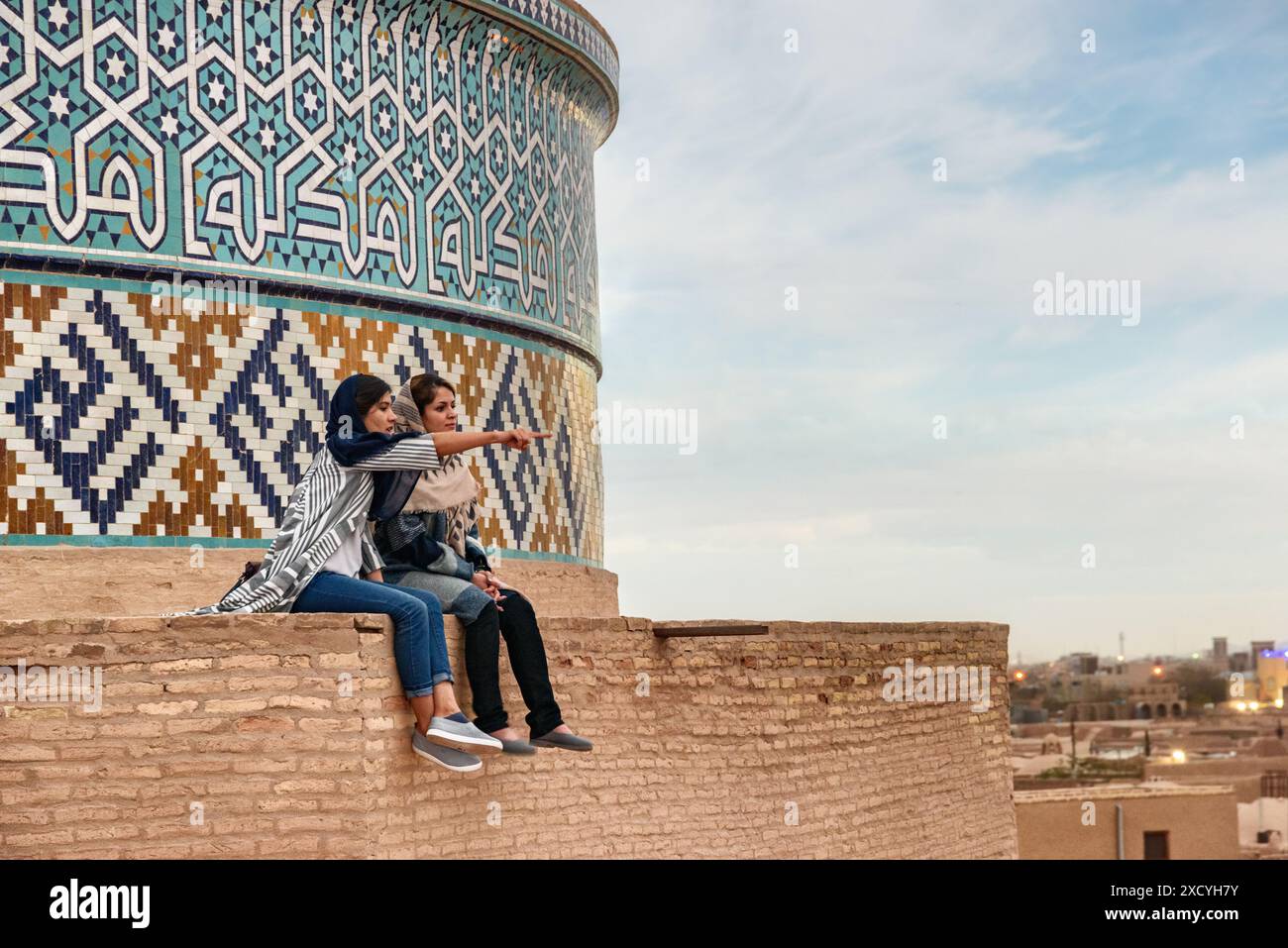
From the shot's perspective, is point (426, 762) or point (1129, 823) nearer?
point (426, 762)

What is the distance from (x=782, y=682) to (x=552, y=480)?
219 centimetres

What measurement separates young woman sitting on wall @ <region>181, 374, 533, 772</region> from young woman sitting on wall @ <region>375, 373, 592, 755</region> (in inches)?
7.1

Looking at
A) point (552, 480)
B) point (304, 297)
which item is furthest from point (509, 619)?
point (552, 480)

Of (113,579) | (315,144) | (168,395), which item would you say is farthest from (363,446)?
(315,144)

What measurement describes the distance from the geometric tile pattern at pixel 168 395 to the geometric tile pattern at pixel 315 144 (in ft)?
0.64

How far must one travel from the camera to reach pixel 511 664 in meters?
6.00

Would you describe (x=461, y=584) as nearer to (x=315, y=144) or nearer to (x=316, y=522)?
(x=316, y=522)

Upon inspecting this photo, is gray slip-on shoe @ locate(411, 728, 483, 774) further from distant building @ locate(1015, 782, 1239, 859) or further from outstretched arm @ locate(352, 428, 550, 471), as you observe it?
distant building @ locate(1015, 782, 1239, 859)

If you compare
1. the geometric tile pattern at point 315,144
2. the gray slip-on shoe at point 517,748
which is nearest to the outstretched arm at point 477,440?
the gray slip-on shoe at point 517,748

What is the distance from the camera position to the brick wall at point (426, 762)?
17.1 ft

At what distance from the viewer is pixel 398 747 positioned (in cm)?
559

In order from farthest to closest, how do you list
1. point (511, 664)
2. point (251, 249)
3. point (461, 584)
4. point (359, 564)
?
point (251, 249) → point (511, 664) → point (461, 584) → point (359, 564)

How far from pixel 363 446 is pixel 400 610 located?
21.3 inches
